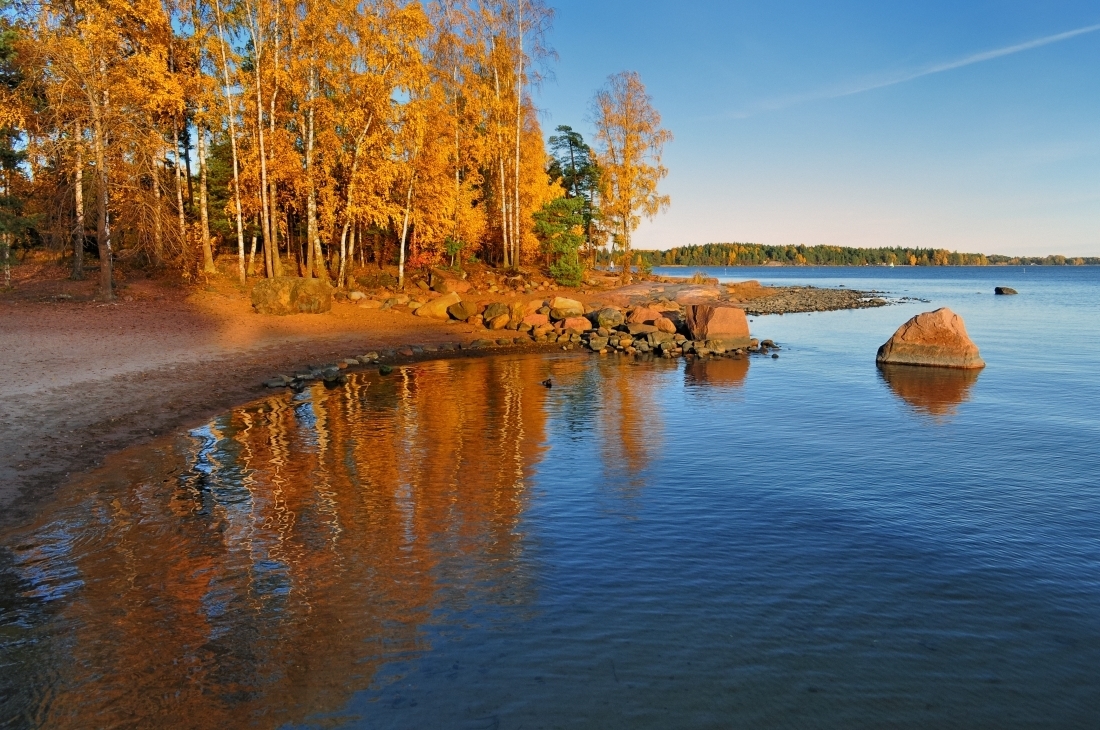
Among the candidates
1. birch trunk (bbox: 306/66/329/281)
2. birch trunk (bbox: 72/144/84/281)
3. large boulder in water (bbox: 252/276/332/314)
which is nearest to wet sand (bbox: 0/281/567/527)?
large boulder in water (bbox: 252/276/332/314)

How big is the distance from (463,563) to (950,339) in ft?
75.0

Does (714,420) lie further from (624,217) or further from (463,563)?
(624,217)

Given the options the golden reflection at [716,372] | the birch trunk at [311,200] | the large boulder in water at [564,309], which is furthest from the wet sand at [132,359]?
the golden reflection at [716,372]

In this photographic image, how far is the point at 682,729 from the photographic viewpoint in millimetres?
5855

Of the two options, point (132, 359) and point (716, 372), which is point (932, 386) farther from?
point (132, 359)

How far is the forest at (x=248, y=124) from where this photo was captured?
95.1ft

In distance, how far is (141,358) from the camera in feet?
67.3

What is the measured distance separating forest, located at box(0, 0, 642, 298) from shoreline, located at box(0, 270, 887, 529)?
3.38 meters

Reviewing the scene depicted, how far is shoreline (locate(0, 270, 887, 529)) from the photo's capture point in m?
13.1

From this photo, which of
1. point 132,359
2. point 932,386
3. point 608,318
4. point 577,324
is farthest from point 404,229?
point 932,386

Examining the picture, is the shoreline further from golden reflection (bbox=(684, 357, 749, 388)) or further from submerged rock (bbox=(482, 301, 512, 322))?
golden reflection (bbox=(684, 357, 749, 388))

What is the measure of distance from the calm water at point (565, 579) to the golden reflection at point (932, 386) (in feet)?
7.84

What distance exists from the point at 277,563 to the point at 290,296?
2348 centimetres

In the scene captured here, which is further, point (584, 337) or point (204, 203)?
point (204, 203)
